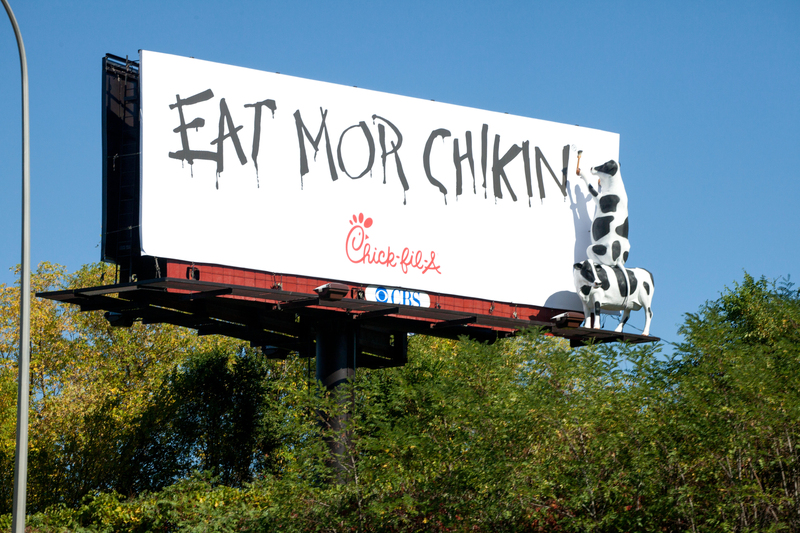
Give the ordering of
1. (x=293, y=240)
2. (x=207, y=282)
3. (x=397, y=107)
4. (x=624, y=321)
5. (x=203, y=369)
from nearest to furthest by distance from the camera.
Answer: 1. (x=207, y=282)
2. (x=293, y=240)
3. (x=397, y=107)
4. (x=624, y=321)
5. (x=203, y=369)

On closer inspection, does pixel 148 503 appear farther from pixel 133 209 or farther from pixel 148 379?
pixel 148 379

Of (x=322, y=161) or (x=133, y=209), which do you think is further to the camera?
(x=322, y=161)

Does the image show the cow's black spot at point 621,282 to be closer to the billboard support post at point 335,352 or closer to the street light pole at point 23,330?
the billboard support post at point 335,352

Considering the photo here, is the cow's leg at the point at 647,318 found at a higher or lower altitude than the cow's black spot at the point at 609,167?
lower

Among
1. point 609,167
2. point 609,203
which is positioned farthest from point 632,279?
point 609,167

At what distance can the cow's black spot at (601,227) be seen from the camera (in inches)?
1154

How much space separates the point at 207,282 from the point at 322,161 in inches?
192

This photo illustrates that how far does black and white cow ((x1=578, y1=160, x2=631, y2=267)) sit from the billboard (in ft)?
2.03

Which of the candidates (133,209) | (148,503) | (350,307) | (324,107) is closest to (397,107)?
(324,107)

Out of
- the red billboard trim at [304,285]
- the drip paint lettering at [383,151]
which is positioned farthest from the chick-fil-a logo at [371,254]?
the drip paint lettering at [383,151]

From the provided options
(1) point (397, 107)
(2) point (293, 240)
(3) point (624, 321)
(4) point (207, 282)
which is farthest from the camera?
(3) point (624, 321)

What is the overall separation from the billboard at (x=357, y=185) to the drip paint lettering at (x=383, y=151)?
37mm

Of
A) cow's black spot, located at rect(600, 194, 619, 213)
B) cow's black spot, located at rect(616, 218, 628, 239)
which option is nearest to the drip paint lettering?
cow's black spot, located at rect(600, 194, 619, 213)

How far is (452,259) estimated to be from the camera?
90.7 feet
